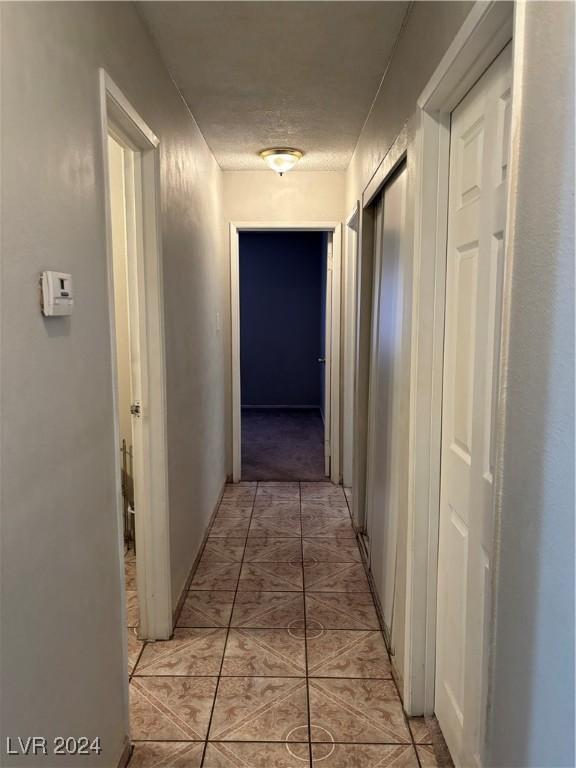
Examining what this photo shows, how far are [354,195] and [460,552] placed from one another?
2.64 metres

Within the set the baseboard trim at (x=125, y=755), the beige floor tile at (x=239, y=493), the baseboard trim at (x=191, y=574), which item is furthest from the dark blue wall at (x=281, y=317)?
the baseboard trim at (x=125, y=755)

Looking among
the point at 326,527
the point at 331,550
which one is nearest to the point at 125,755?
the point at 331,550

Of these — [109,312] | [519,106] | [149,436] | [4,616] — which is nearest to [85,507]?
[4,616]

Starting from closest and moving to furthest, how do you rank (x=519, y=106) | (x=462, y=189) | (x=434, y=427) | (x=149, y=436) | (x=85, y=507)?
(x=519, y=106), (x=85, y=507), (x=462, y=189), (x=434, y=427), (x=149, y=436)

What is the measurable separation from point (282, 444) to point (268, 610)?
3.26 metres

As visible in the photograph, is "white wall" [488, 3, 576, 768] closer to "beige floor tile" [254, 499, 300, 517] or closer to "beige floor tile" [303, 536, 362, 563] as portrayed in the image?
"beige floor tile" [303, 536, 362, 563]

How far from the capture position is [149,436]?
90.4 inches

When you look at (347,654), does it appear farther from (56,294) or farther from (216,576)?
(56,294)

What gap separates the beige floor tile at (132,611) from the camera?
8.17ft

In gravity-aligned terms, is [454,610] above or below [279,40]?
below

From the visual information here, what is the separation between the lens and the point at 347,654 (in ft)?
7.45

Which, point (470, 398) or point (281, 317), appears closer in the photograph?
point (470, 398)

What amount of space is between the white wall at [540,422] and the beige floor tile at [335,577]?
1.74 metres

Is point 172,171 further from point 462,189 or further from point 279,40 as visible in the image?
point 462,189
